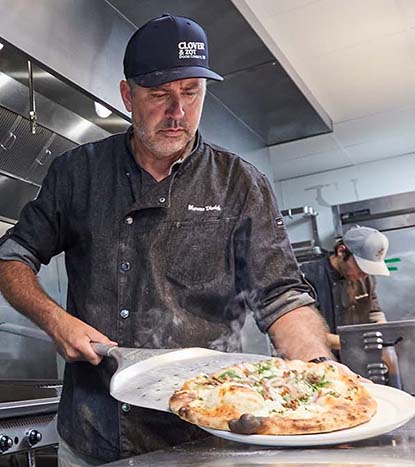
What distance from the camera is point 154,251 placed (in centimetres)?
122

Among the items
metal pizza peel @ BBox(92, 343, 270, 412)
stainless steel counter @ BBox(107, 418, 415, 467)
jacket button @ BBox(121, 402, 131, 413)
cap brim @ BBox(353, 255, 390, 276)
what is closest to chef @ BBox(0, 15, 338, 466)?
jacket button @ BBox(121, 402, 131, 413)

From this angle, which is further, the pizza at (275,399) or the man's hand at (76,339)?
the man's hand at (76,339)

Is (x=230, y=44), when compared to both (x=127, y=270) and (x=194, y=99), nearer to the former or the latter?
(x=194, y=99)

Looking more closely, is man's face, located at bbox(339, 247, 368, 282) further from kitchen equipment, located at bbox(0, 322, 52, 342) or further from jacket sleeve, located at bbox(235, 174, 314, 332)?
jacket sleeve, located at bbox(235, 174, 314, 332)

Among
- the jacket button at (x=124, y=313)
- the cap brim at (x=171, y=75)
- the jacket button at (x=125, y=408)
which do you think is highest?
the cap brim at (x=171, y=75)

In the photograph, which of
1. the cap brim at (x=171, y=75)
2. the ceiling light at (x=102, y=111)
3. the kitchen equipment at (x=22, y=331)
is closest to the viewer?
the cap brim at (x=171, y=75)

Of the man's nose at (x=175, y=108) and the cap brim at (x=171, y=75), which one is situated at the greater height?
the cap brim at (x=171, y=75)

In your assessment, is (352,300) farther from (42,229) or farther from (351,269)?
(42,229)

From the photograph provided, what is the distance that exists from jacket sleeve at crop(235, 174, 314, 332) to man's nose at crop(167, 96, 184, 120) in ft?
0.69

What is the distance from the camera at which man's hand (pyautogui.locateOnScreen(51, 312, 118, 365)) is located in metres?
1.00

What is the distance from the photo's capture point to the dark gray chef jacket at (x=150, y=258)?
113 cm

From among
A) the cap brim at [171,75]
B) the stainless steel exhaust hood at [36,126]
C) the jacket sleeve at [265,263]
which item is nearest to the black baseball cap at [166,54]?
the cap brim at [171,75]

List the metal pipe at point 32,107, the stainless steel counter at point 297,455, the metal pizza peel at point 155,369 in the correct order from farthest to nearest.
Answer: the metal pipe at point 32,107
the metal pizza peel at point 155,369
the stainless steel counter at point 297,455

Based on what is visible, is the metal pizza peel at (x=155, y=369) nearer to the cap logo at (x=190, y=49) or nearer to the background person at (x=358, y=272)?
the cap logo at (x=190, y=49)
